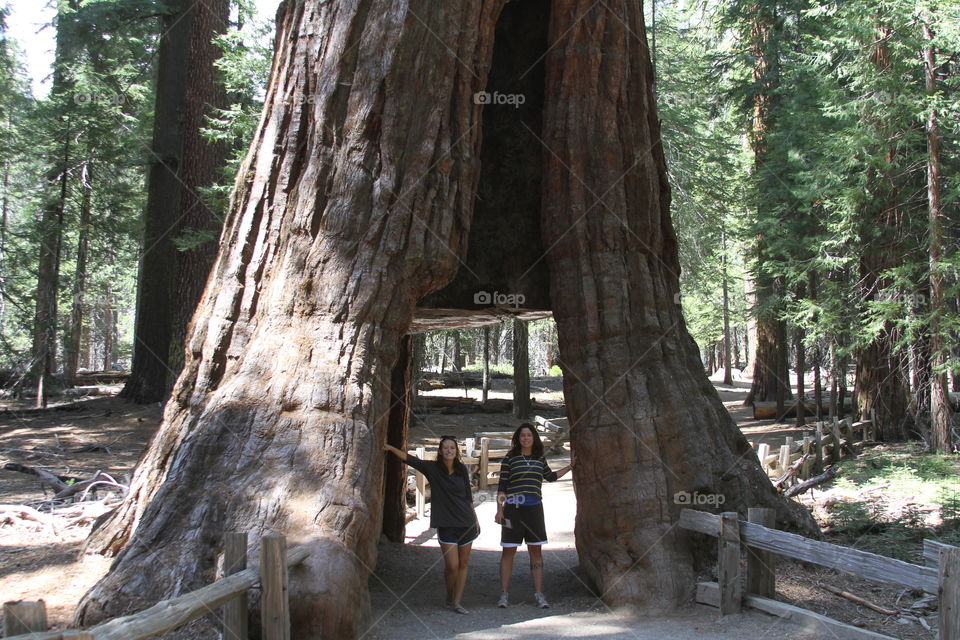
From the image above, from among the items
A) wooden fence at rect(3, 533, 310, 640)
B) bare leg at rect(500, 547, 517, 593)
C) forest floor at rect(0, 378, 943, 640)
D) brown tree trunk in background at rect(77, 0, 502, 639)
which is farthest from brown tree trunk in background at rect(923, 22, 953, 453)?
wooden fence at rect(3, 533, 310, 640)

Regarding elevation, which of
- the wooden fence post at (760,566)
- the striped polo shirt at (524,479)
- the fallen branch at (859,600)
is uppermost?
the striped polo shirt at (524,479)

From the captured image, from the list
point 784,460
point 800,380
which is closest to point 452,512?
point 784,460

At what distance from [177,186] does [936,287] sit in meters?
16.5

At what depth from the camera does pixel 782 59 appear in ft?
79.8

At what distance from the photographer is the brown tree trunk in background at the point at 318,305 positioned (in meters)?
5.54

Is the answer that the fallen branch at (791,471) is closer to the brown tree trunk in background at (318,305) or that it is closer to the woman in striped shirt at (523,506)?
the woman in striped shirt at (523,506)

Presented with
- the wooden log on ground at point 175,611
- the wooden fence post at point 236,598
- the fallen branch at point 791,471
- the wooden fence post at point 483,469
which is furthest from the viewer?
the wooden fence post at point 483,469

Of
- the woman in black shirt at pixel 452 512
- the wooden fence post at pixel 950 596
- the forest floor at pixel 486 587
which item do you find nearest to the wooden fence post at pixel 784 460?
the forest floor at pixel 486 587

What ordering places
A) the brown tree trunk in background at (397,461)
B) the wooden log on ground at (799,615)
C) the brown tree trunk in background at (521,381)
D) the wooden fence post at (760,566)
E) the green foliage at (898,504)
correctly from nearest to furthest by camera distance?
1. the wooden log on ground at (799,615)
2. the wooden fence post at (760,566)
3. the green foliage at (898,504)
4. the brown tree trunk in background at (397,461)
5. the brown tree trunk in background at (521,381)

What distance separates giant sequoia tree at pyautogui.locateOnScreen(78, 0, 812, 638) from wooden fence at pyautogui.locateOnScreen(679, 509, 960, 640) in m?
0.62

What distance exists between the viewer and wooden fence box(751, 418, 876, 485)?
14336mm

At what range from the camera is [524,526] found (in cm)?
747

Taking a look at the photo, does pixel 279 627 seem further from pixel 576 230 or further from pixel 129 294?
pixel 129 294

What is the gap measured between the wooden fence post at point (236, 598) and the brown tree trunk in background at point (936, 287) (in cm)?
1485
